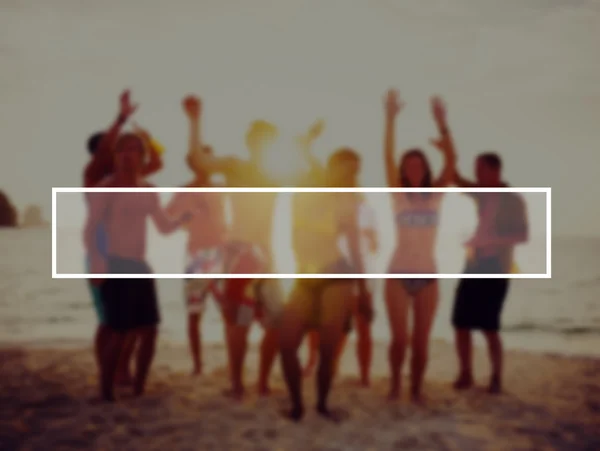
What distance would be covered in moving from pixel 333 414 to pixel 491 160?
1.27 meters

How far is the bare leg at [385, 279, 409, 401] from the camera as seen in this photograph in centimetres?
258

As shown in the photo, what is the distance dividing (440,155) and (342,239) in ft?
1.82

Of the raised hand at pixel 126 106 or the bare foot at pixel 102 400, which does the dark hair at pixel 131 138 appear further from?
the bare foot at pixel 102 400

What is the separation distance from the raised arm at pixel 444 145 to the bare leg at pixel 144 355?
1343 millimetres

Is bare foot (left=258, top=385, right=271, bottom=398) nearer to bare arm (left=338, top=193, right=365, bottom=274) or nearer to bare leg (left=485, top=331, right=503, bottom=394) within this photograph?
bare arm (left=338, top=193, right=365, bottom=274)

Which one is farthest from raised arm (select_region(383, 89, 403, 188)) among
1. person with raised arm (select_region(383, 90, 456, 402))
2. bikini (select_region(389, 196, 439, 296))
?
bikini (select_region(389, 196, 439, 296))

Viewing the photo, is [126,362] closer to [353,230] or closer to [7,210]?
[7,210]

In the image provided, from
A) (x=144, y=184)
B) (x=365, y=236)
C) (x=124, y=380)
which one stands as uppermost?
(x=144, y=184)

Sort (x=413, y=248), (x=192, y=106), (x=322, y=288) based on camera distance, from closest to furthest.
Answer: (x=322, y=288)
(x=413, y=248)
(x=192, y=106)

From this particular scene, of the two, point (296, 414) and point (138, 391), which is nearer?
point (296, 414)

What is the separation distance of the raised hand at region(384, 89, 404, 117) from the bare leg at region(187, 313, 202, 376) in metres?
1.20

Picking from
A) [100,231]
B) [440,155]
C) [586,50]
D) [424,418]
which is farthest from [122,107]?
[586,50]

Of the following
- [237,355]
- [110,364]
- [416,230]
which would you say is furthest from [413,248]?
[110,364]

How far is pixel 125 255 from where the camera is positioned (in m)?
2.52
